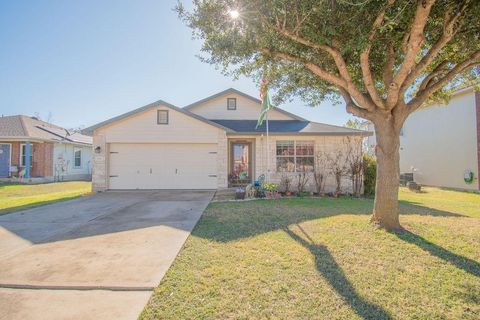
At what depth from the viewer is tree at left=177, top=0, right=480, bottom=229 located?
15.9ft

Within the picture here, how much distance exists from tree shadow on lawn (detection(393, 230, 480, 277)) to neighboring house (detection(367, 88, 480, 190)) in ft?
37.8

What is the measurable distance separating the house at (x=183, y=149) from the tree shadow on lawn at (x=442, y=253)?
7528 mm

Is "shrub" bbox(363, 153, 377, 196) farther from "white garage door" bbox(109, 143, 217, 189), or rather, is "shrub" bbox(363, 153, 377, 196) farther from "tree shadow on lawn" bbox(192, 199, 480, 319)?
"white garage door" bbox(109, 143, 217, 189)

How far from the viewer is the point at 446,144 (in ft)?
53.6

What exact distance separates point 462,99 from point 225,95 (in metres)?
14.4

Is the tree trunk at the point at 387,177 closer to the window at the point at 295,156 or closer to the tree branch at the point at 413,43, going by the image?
the tree branch at the point at 413,43

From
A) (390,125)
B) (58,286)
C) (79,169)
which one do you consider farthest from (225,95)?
(79,169)

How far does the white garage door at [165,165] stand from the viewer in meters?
13.2

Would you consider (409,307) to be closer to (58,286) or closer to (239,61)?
(58,286)

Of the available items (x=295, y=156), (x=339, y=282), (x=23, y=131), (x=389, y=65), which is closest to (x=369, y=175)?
(x=295, y=156)

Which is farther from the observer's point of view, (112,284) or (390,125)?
(390,125)

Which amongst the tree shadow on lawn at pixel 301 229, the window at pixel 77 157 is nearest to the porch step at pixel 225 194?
the tree shadow on lawn at pixel 301 229

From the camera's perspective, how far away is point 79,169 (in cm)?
2262

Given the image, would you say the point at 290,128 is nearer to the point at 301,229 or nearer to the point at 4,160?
the point at 301,229
